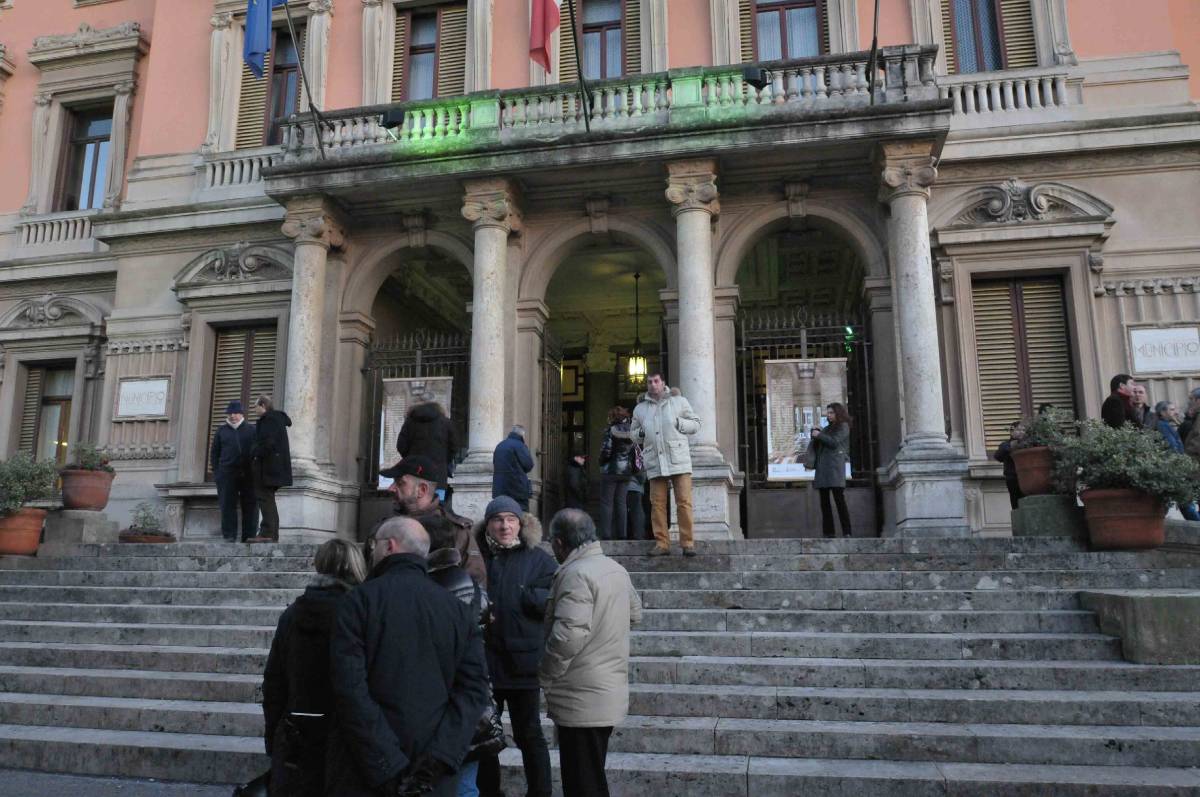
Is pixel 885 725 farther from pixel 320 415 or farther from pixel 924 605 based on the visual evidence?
pixel 320 415

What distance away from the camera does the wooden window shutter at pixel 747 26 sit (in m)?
14.2

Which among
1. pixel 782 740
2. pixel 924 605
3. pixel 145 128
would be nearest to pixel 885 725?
pixel 782 740

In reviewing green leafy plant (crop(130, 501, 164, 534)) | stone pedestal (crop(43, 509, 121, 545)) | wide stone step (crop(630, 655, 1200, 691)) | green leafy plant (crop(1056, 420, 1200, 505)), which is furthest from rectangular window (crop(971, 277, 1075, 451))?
stone pedestal (crop(43, 509, 121, 545))

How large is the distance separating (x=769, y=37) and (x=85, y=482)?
11522mm

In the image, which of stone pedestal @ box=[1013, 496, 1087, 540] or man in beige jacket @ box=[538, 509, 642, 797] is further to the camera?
stone pedestal @ box=[1013, 496, 1087, 540]

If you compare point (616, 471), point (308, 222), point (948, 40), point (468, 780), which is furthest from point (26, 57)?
point (468, 780)

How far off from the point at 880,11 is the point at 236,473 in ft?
36.6

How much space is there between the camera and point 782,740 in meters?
5.51

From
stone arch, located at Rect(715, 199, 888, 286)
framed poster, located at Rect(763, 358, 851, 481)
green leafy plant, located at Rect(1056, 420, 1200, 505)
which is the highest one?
stone arch, located at Rect(715, 199, 888, 286)

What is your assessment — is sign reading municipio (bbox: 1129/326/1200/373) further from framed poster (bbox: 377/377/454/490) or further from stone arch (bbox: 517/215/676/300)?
framed poster (bbox: 377/377/454/490)

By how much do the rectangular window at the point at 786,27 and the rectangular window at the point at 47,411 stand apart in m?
13.3

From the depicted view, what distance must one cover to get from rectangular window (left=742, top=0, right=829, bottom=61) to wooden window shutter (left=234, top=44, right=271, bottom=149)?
322 inches

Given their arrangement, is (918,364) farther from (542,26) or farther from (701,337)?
(542,26)

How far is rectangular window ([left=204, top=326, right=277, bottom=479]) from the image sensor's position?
14781mm
